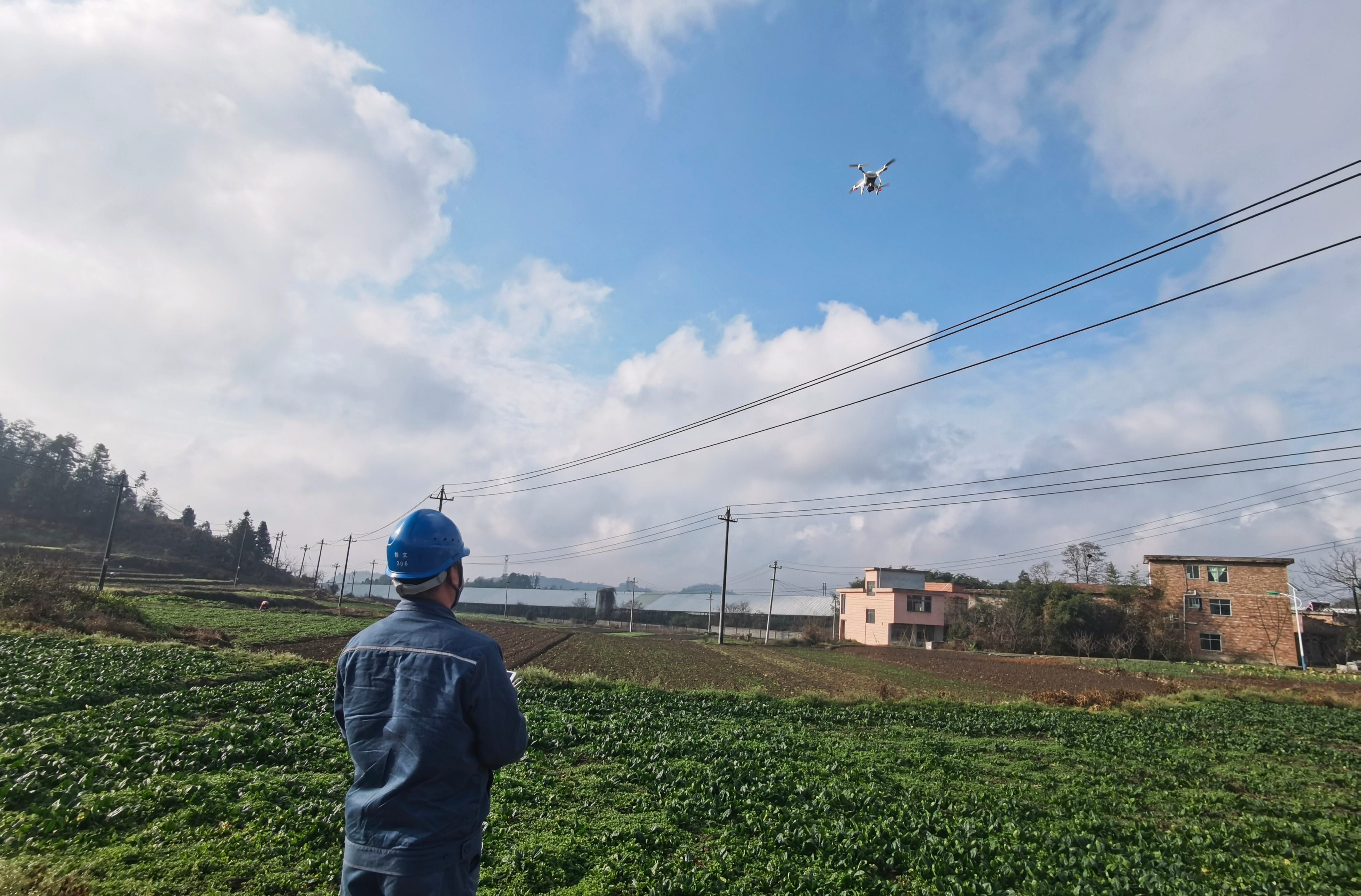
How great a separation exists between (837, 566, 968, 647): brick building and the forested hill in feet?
258

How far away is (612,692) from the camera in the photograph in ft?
67.3

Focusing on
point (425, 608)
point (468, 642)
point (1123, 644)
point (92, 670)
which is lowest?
point (92, 670)

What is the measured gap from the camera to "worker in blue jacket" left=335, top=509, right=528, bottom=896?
251 centimetres

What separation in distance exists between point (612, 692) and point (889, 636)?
5110 centimetres

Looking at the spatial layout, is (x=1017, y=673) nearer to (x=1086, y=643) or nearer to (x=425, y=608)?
(x=1086, y=643)

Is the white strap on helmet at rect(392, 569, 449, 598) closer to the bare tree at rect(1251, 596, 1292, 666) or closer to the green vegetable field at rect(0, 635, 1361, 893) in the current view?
the green vegetable field at rect(0, 635, 1361, 893)

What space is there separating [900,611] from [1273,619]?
2820 cm

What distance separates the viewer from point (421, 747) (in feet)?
8.44

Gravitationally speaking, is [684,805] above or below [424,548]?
below

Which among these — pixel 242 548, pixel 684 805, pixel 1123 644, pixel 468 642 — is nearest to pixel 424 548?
pixel 468 642

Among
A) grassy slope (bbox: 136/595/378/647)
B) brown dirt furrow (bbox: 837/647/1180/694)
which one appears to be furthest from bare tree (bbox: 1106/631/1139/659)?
grassy slope (bbox: 136/595/378/647)

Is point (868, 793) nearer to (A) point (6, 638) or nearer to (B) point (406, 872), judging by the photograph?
(B) point (406, 872)

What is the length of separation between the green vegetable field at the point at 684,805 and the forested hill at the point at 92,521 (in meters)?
81.7

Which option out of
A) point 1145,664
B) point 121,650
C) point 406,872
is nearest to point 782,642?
point 1145,664
